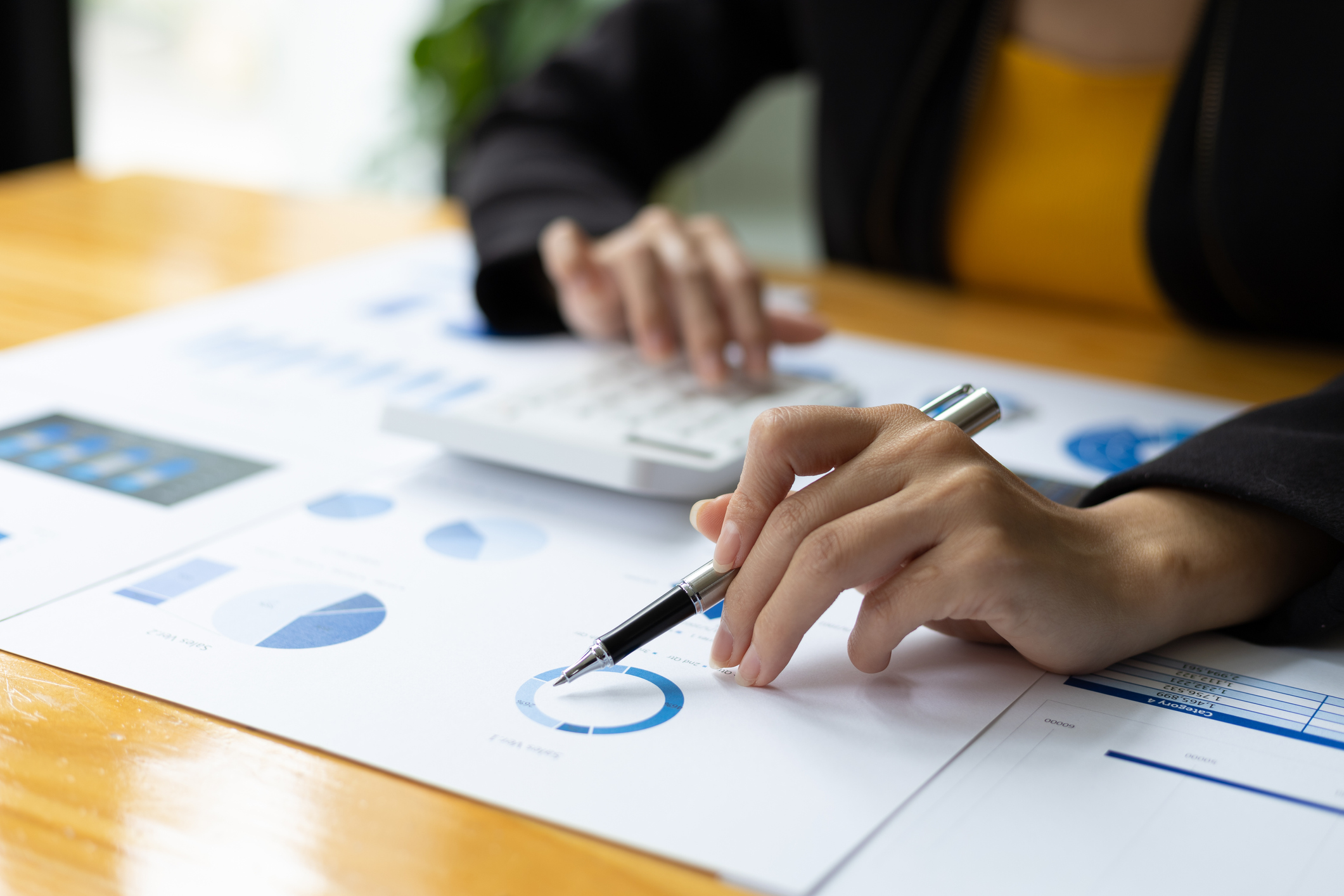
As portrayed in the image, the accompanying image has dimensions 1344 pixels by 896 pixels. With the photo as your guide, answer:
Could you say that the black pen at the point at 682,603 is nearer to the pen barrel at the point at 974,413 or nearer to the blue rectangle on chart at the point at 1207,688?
the pen barrel at the point at 974,413

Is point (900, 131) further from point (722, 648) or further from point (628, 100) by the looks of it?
point (722, 648)

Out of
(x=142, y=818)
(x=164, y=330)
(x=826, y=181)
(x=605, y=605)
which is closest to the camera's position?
(x=142, y=818)

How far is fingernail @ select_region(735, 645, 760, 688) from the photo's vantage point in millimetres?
435

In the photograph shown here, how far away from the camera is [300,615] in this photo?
1.55 feet

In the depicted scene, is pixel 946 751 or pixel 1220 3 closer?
pixel 946 751

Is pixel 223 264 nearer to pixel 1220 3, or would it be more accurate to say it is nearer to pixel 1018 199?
pixel 1018 199

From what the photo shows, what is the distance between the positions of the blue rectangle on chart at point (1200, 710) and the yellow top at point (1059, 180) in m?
0.63

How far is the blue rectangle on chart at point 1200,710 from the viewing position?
0.42m

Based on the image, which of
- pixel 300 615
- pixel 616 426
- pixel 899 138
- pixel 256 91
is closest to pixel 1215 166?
pixel 899 138

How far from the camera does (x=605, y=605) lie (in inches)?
19.5

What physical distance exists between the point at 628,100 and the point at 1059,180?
425 mm

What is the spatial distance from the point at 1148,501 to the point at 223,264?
80 cm

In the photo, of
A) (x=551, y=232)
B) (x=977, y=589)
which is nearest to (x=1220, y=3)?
(x=551, y=232)

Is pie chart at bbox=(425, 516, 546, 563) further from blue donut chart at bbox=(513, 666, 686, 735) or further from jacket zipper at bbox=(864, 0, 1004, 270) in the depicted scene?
jacket zipper at bbox=(864, 0, 1004, 270)
